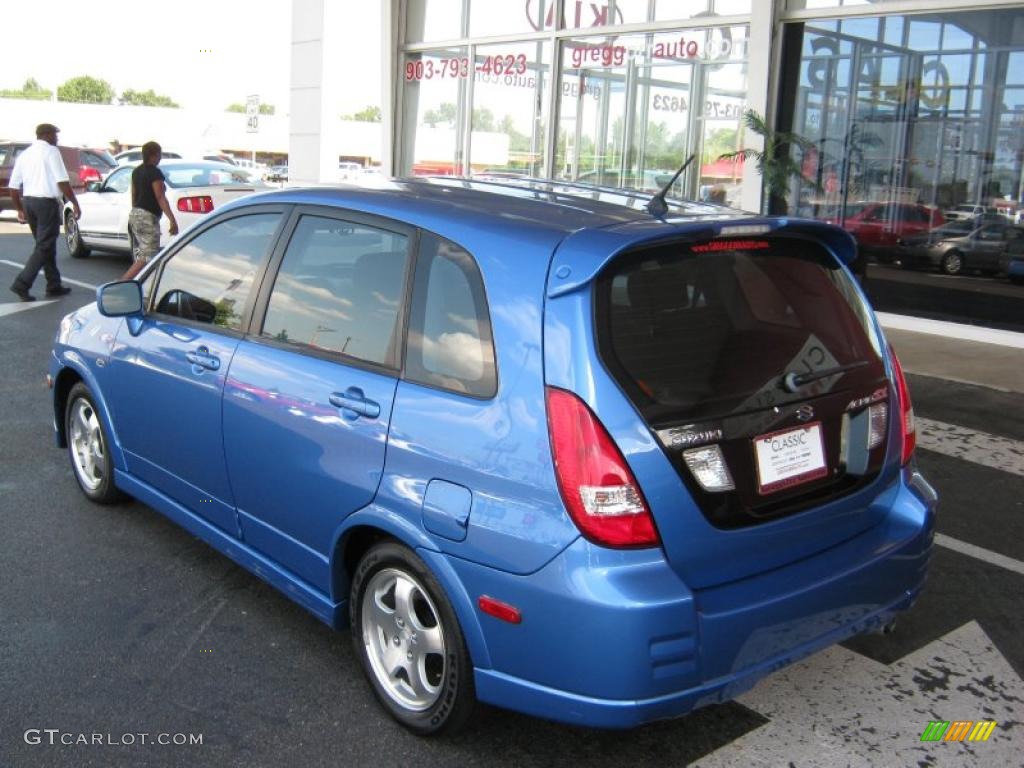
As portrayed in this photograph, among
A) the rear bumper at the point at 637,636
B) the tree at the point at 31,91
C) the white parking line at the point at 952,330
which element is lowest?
the white parking line at the point at 952,330

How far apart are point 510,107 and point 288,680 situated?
541 inches

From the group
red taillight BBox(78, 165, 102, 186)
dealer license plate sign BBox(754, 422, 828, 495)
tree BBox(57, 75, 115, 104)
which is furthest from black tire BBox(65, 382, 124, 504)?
tree BBox(57, 75, 115, 104)

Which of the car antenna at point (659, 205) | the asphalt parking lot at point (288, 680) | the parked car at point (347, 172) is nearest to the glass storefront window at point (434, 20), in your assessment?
the parked car at point (347, 172)

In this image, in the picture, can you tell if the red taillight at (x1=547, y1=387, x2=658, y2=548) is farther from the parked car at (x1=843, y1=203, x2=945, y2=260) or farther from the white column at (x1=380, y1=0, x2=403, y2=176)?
the white column at (x1=380, y1=0, x2=403, y2=176)

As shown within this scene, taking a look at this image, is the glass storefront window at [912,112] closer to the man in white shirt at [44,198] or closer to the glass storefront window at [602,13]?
the glass storefront window at [602,13]

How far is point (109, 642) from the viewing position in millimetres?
3688

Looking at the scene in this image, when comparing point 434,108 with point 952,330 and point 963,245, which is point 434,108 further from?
point 952,330

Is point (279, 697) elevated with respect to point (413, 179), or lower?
lower

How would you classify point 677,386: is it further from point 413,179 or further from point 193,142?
point 193,142

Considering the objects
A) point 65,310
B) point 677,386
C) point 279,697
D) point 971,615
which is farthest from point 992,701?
point 65,310

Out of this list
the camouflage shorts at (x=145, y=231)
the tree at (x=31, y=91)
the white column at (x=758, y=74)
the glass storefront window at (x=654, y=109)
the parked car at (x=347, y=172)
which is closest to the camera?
the camouflage shorts at (x=145, y=231)

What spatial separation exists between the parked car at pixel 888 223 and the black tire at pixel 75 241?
36.5 ft

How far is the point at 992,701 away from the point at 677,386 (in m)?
1.72

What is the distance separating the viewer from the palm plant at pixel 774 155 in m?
11.5
